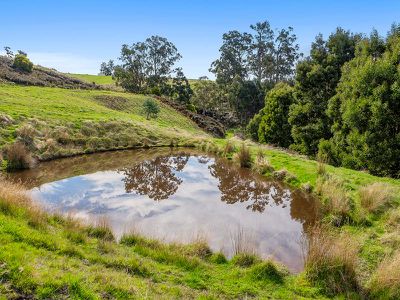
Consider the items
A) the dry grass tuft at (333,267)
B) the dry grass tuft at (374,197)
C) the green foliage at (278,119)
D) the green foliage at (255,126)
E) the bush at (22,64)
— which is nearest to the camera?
the dry grass tuft at (333,267)

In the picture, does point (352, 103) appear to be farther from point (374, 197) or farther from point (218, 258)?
point (218, 258)

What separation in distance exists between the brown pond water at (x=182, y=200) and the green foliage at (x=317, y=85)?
9393 mm

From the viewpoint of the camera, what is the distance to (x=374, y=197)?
12.8 m

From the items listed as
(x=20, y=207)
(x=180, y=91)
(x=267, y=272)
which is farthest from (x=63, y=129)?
(x=180, y=91)

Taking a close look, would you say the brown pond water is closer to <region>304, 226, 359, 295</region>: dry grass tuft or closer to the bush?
<region>304, 226, 359, 295</region>: dry grass tuft

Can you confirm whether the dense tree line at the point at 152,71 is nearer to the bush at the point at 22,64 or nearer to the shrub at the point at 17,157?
the bush at the point at 22,64

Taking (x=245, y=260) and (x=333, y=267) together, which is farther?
(x=245, y=260)

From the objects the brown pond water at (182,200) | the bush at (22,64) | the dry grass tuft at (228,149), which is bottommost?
the brown pond water at (182,200)

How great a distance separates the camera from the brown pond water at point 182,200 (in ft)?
37.4

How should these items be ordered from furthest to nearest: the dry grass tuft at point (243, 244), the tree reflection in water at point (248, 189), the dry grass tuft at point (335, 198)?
the tree reflection in water at point (248, 189)
the dry grass tuft at point (335, 198)
the dry grass tuft at point (243, 244)

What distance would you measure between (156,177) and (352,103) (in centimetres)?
1188

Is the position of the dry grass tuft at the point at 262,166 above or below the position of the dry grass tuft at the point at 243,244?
above

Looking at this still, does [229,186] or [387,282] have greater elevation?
[387,282]

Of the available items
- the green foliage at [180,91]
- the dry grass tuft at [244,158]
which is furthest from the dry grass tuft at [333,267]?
the green foliage at [180,91]
